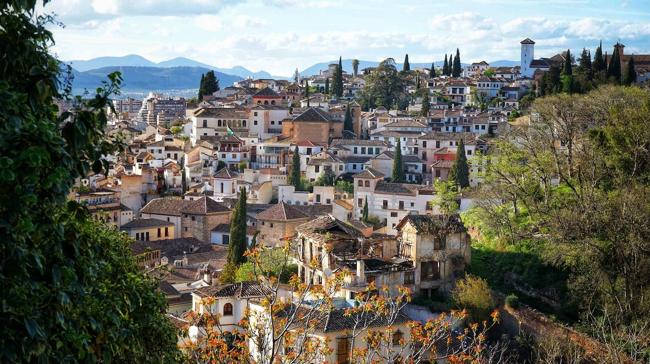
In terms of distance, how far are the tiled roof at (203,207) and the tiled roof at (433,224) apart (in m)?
18.8

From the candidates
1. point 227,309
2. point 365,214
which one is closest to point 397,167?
point 365,214

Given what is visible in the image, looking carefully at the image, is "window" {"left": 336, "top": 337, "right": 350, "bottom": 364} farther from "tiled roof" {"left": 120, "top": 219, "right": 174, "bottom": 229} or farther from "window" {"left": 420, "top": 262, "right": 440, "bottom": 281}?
"tiled roof" {"left": 120, "top": 219, "right": 174, "bottom": 229}

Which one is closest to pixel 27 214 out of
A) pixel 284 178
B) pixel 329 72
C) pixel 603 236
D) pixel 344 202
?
pixel 603 236

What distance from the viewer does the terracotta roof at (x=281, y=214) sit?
40.4 metres

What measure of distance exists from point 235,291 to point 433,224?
263 inches

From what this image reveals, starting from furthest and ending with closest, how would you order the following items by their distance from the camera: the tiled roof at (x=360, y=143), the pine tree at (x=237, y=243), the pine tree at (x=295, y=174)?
the tiled roof at (x=360, y=143) → the pine tree at (x=295, y=174) → the pine tree at (x=237, y=243)

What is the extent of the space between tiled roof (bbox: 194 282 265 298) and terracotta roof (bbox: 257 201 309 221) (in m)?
15.8

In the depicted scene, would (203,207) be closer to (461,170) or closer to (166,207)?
(166,207)

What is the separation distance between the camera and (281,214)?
40594 mm

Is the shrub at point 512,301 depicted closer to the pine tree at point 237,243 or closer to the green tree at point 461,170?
the pine tree at point 237,243

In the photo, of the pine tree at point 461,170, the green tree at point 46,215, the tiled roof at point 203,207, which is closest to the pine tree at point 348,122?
the pine tree at point 461,170

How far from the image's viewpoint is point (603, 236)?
80.0ft

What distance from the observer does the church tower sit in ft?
282

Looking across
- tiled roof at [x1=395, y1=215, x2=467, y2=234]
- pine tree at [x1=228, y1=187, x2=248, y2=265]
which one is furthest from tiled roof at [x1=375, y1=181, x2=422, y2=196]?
tiled roof at [x1=395, y1=215, x2=467, y2=234]
